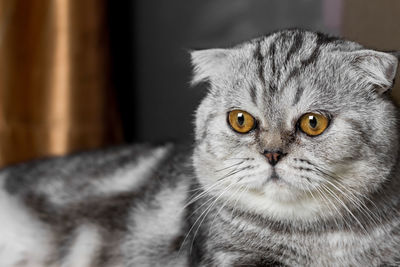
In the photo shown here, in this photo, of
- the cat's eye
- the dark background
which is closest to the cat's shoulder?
the cat's eye

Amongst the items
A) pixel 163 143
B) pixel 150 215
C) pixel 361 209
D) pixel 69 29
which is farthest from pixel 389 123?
pixel 69 29

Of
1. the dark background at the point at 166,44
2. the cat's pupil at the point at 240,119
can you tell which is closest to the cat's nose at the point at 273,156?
the cat's pupil at the point at 240,119

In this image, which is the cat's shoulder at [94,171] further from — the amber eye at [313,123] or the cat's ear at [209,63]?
the amber eye at [313,123]

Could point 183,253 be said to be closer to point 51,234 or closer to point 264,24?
point 51,234

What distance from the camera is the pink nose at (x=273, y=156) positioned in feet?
3.87

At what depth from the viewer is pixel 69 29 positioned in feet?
8.18

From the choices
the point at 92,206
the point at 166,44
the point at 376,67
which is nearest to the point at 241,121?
the point at 376,67

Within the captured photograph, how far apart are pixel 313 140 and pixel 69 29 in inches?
61.3

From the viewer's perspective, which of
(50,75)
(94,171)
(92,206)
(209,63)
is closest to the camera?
(209,63)

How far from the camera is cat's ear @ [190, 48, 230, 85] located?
1402mm

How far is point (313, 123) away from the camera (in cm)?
121

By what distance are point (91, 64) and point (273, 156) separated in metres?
1.53

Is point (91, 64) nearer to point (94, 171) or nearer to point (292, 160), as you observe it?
point (94, 171)

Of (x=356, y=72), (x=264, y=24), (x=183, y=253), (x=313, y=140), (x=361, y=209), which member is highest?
(x=264, y=24)
